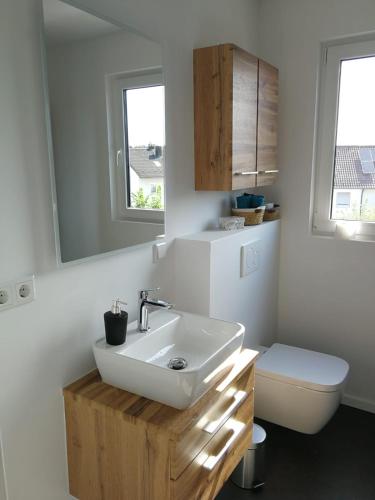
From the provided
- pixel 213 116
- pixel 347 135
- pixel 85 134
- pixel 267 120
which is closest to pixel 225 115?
pixel 213 116

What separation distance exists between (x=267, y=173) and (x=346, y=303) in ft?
3.15

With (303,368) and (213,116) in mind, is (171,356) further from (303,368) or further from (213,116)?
(213,116)

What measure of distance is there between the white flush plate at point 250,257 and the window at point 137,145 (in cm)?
Answer: 57

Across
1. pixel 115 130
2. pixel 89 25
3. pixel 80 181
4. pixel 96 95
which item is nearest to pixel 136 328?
pixel 80 181

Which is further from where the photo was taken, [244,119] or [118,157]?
[244,119]

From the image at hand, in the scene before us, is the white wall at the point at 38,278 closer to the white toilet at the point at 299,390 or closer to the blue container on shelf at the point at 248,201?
the blue container on shelf at the point at 248,201

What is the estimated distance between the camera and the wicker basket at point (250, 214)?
7.41 ft

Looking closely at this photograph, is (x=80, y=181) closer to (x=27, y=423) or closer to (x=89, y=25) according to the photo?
(x=89, y=25)

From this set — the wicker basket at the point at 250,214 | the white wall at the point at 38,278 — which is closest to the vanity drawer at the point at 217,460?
the white wall at the point at 38,278

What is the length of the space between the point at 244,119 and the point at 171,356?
1195mm

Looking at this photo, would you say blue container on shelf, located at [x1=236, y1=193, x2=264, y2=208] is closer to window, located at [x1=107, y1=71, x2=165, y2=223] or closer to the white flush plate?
the white flush plate

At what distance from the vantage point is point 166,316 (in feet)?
5.65

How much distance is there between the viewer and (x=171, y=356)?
162 centimetres

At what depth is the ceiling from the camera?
1.21 m
